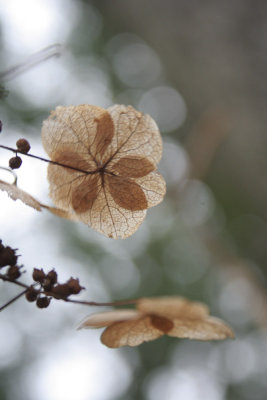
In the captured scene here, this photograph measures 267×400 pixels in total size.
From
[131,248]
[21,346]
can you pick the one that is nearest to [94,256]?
[131,248]

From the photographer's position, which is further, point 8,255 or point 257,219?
point 257,219

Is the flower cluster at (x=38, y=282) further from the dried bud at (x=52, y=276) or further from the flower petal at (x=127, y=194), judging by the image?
the flower petal at (x=127, y=194)

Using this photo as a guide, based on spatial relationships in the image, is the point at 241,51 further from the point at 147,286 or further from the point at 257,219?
the point at 147,286

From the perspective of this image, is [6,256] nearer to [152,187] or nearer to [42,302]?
[42,302]

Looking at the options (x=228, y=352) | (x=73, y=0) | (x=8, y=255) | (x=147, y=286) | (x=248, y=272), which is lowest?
(x=228, y=352)

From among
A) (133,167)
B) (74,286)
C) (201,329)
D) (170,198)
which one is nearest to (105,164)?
(133,167)

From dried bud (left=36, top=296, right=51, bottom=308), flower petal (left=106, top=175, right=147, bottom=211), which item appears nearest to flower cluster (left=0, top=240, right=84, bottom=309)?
dried bud (left=36, top=296, right=51, bottom=308)

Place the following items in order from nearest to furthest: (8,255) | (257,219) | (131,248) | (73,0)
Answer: (8,255), (257,219), (73,0), (131,248)
